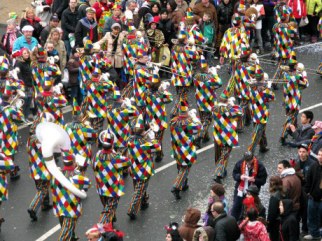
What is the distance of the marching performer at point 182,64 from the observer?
2181 centimetres

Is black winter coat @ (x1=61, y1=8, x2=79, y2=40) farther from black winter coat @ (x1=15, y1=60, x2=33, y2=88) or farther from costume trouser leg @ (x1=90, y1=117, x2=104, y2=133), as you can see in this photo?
costume trouser leg @ (x1=90, y1=117, x2=104, y2=133)

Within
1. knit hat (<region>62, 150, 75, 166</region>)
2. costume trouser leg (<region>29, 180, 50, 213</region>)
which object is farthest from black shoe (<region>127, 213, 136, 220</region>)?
knit hat (<region>62, 150, 75, 166</region>)

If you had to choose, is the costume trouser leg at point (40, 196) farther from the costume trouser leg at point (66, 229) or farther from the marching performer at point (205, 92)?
the marching performer at point (205, 92)

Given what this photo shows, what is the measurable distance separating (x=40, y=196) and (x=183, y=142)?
2726 millimetres

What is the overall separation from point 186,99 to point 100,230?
7881mm

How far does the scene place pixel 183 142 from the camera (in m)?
18.1

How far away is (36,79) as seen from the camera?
2116cm

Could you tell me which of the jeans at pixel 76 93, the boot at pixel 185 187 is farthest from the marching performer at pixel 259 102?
the jeans at pixel 76 93

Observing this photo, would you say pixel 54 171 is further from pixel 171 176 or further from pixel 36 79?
pixel 36 79

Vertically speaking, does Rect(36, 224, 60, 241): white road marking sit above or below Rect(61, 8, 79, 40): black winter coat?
below

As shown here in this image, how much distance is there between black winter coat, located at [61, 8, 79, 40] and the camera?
24.6 metres

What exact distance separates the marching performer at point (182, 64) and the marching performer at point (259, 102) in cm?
231

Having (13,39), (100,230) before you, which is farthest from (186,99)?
(100,230)

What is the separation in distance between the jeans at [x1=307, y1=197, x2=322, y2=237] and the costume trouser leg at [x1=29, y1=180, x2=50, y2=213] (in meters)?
4.63
